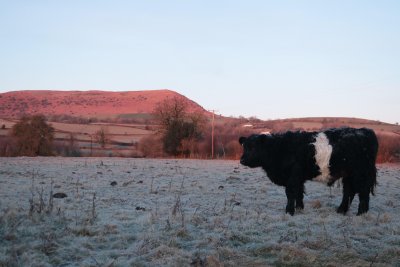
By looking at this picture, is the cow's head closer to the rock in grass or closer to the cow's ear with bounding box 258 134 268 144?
the cow's ear with bounding box 258 134 268 144

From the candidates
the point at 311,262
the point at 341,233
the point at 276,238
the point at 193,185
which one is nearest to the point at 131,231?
the point at 276,238

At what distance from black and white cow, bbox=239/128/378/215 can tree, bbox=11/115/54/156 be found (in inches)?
1762

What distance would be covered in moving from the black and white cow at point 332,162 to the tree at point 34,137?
147ft

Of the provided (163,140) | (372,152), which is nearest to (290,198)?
(372,152)

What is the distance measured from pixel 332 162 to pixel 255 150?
2252 millimetres

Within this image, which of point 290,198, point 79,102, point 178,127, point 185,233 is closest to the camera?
point 185,233

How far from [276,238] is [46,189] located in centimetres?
827

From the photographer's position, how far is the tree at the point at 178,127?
55.2 m

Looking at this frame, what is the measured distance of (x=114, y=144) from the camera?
68250 millimetres

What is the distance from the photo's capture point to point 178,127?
56.1 meters

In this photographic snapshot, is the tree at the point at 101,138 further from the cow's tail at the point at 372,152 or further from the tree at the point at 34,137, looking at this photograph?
the cow's tail at the point at 372,152

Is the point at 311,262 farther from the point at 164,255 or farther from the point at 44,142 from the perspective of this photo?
the point at 44,142

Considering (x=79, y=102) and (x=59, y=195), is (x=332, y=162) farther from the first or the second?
(x=79, y=102)

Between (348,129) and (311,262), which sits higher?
(348,129)
